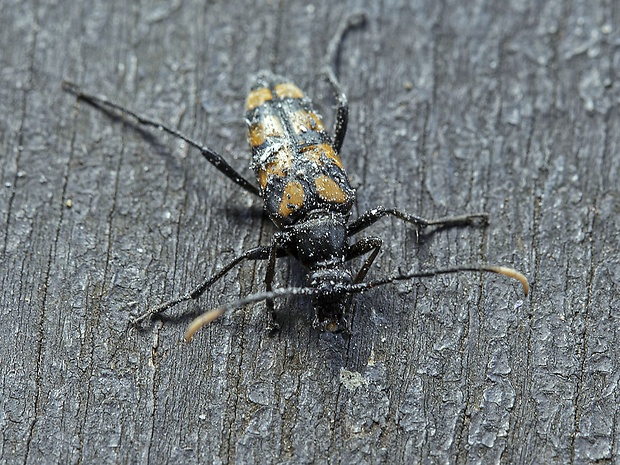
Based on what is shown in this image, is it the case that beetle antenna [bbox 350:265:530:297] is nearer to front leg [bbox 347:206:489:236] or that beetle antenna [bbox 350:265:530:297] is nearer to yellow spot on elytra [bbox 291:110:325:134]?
front leg [bbox 347:206:489:236]

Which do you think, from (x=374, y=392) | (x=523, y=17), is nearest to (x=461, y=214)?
(x=374, y=392)

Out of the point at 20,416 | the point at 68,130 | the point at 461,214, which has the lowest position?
the point at 20,416

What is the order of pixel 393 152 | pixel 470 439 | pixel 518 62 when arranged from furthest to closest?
pixel 518 62 < pixel 393 152 < pixel 470 439

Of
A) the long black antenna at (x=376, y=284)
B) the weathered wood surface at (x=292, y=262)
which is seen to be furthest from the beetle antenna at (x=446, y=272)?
the weathered wood surface at (x=292, y=262)

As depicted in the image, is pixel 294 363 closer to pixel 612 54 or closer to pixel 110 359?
pixel 110 359

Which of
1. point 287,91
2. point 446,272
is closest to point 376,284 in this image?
point 446,272

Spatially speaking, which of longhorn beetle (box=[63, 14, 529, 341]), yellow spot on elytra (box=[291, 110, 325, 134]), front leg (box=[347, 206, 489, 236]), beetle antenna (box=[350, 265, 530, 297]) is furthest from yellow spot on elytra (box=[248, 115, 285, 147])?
beetle antenna (box=[350, 265, 530, 297])
